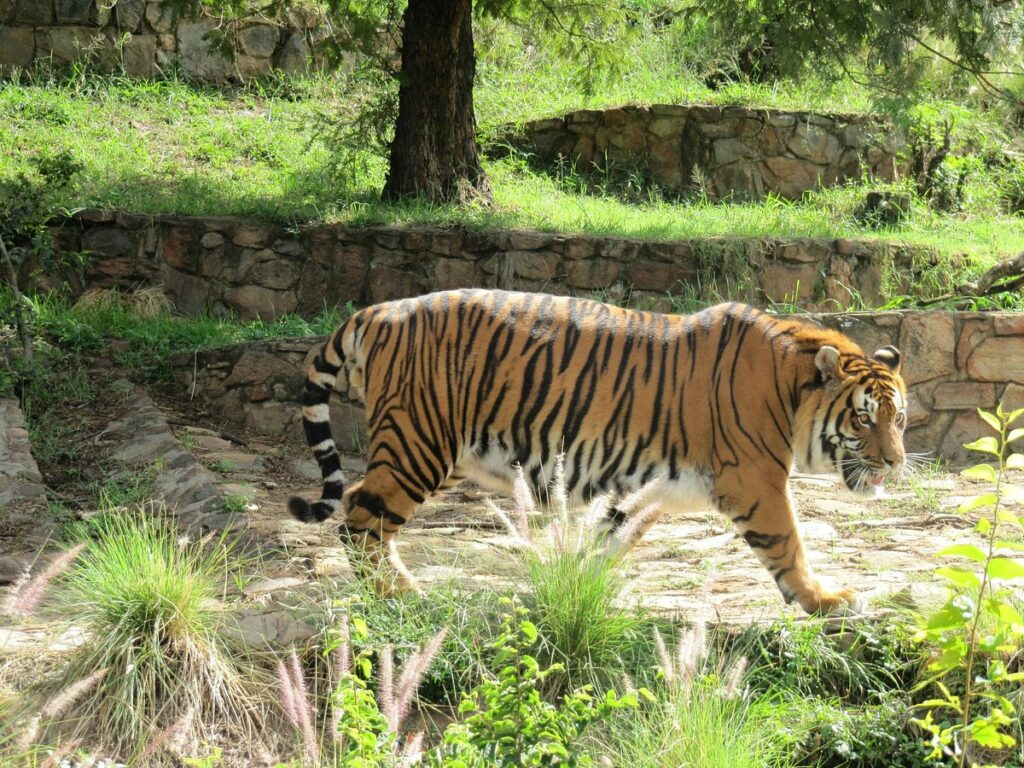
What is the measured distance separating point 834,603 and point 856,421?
87 cm

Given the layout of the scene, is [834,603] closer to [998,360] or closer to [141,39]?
[998,360]

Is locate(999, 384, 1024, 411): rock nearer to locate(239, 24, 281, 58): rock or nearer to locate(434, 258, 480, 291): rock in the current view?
locate(434, 258, 480, 291): rock

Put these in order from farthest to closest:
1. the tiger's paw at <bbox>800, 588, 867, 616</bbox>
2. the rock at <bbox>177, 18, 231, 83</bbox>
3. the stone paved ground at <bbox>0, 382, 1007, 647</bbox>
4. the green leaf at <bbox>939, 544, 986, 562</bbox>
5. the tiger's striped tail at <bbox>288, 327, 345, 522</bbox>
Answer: the rock at <bbox>177, 18, 231, 83</bbox> → the tiger's striped tail at <bbox>288, 327, 345, 522</bbox> → the stone paved ground at <bbox>0, 382, 1007, 647</bbox> → the tiger's paw at <bbox>800, 588, 867, 616</bbox> → the green leaf at <bbox>939, 544, 986, 562</bbox>

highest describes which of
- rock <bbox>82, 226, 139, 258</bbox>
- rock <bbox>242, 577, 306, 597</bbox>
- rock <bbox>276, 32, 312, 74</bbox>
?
rock <bbox>276, 32, 312, 74</bbox>

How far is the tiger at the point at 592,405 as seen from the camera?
5.52 meters

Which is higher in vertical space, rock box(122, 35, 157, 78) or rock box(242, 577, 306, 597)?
rock box(122, 35, 157, 78)

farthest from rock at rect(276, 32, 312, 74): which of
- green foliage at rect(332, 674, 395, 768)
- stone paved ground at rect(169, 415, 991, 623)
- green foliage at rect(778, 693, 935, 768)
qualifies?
green foliage at rect(332, 674, 395, 768)

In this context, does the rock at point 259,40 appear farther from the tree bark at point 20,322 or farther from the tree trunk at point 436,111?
the tree bark at point 20,322

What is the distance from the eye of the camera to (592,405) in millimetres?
5711

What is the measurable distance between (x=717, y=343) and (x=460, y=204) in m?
6.13

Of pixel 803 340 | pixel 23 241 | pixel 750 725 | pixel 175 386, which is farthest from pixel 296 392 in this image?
pixel 750 725

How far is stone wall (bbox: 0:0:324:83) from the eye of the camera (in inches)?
551

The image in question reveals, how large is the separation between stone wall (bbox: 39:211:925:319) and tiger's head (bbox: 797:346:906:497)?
4749 millimetres

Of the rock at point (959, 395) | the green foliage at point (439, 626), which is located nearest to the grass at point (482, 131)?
the rock at point (959, 395)
